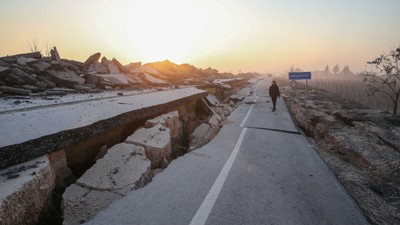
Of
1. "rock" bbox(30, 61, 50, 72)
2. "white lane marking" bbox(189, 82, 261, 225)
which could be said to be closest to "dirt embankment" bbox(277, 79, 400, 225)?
"white lane marking" bbox(189, 82, 261, 225)

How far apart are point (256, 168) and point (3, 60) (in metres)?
13.4

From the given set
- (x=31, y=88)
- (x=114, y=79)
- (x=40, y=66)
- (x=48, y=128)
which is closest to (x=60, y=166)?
(x=48, y=128)

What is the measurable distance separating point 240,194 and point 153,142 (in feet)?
7.06

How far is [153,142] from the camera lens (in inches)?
224

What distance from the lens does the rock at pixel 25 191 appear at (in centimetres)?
278

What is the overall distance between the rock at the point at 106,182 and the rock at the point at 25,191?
0.31 metres

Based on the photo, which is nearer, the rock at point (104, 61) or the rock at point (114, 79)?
the rock at point (114, 79)

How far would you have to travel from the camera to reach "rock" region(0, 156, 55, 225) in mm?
2775

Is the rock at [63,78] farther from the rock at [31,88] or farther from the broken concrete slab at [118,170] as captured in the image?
the broken concrete slab at [118,170]

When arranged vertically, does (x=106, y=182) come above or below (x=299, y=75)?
below

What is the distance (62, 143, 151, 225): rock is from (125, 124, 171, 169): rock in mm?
219

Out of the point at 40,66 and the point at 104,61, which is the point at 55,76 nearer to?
the point at 40,66

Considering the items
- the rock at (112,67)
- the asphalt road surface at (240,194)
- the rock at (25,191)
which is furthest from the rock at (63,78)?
the rock at (25,191)

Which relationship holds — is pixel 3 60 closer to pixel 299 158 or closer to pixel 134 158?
pixel 134 158
